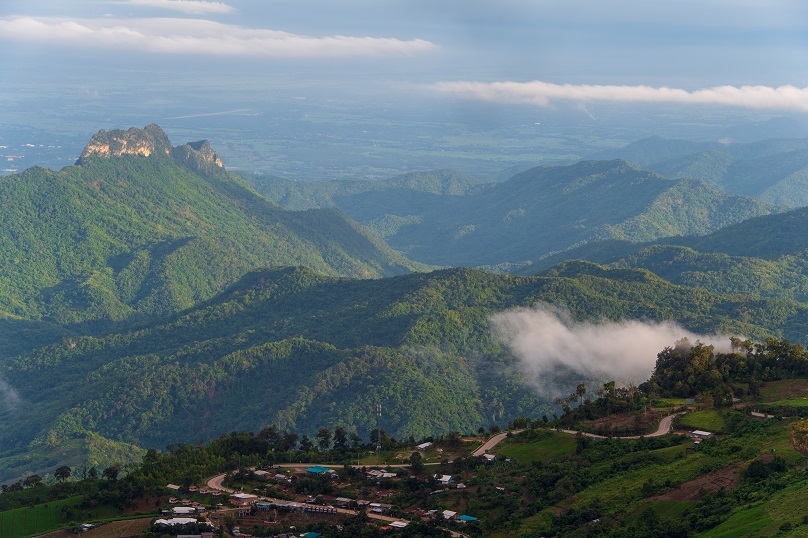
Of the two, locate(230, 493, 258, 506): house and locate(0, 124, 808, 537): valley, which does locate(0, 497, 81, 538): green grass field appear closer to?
locate(0, 124, 808, 537): valley

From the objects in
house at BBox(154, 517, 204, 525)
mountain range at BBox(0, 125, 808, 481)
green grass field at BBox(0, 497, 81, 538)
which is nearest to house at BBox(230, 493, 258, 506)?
house at BBox(154, 517, 204, 525)

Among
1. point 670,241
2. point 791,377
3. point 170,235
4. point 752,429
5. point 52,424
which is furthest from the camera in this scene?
point 170,235

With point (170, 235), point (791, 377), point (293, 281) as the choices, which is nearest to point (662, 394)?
point (791, 377)

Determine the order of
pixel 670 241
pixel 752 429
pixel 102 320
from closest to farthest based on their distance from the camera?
pixel 752 429 → pixel 102 320 → pixel 670 241

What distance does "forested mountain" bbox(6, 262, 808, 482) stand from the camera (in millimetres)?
107875

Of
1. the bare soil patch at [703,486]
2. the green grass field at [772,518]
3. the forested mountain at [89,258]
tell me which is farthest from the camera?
the forested mountain at [89,258]

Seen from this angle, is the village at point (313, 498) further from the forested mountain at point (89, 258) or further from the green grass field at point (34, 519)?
the forested mountain at point (89, 258)

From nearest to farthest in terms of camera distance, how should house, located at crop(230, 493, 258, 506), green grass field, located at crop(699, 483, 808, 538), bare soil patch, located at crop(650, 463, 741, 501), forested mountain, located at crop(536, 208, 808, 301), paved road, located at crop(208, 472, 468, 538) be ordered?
green grass field, located at crop(699, 483, 808, 538) < bare soil patch, located at crop(650, 463, 741, 501) < paved road, located at crop(208, 472, 468, 538) < house, located at crop(230, 493, 258, 506) < forested mountain, located at crop(536, 208, 808, 301)

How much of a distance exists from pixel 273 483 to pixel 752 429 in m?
30.5

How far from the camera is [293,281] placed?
14938 cm

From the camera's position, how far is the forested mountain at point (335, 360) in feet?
354

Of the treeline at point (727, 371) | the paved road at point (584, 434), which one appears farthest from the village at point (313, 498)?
the treeline at point (727, 371)

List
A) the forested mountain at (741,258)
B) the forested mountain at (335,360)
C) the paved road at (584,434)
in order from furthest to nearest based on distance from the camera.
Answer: the forested mountain at (741,258)
the forested mountain at (335,360)
the paved road at (584,434)

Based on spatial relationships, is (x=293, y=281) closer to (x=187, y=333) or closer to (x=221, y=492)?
(x=187, y=333)
